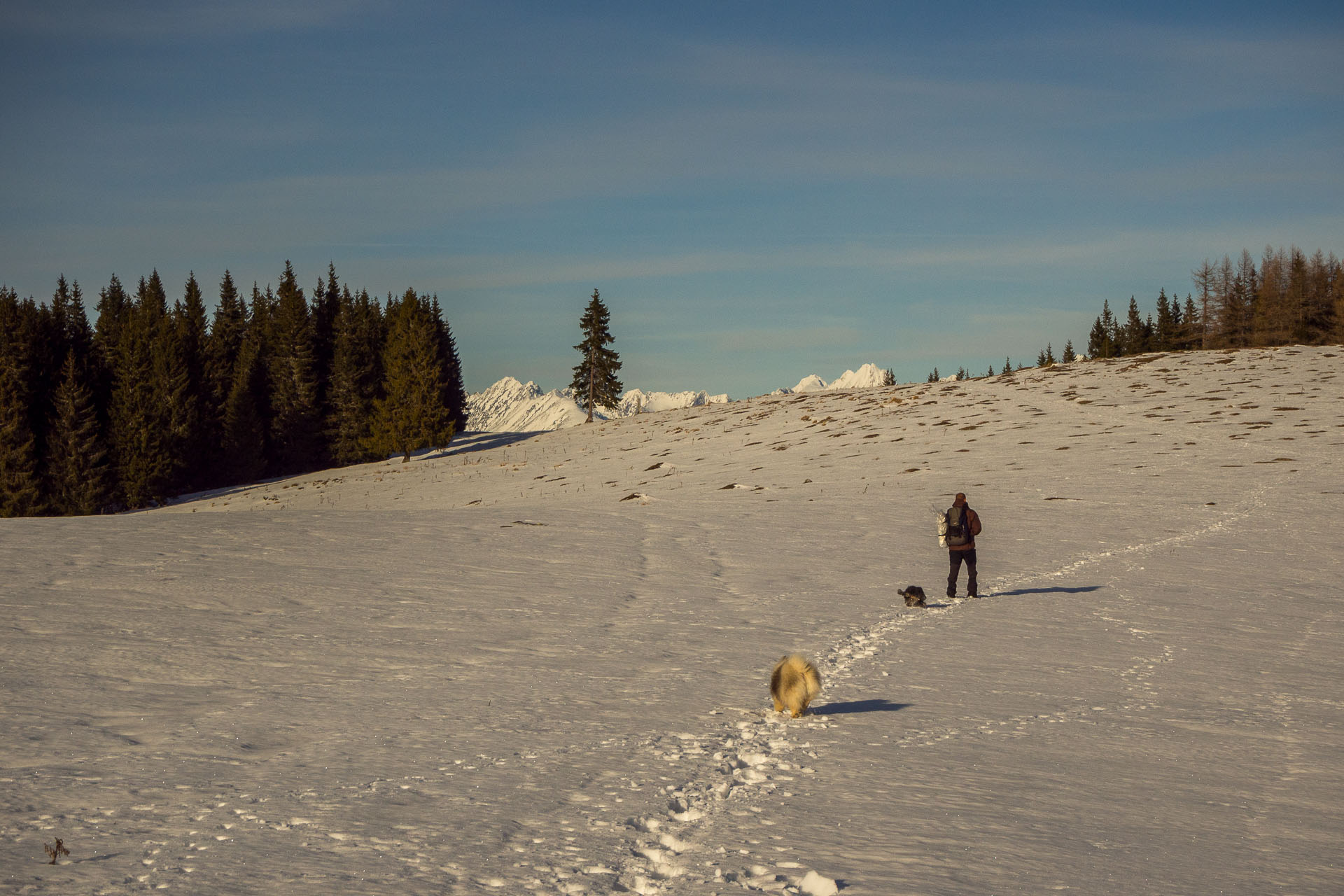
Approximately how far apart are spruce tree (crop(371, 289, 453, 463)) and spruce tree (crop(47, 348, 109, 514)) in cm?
1752

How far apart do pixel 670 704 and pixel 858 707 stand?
194 centimetres

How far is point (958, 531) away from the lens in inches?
653

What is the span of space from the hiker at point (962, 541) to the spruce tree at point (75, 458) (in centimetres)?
5485

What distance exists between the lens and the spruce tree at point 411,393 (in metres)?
66.5

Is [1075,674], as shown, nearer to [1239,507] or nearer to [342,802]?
[342,802]

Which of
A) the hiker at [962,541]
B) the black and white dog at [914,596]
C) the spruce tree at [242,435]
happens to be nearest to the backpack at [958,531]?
the hiker at [962,541]

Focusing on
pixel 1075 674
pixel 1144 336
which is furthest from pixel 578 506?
pixel 1144 336

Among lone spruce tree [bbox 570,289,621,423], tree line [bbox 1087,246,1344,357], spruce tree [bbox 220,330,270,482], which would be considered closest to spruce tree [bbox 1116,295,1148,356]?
tree line [bbox 1087,246,1344,357]

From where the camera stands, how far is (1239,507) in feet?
80.9

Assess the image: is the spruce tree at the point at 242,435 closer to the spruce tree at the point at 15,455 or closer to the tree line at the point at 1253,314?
the spruce tree at the point at 15,455

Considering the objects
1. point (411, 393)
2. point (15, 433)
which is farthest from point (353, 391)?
point (15, 433)

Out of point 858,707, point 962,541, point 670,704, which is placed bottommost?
point 858,707

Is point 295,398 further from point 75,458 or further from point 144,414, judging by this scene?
point 75,458

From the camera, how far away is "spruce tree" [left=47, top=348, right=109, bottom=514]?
5478 centimetres
